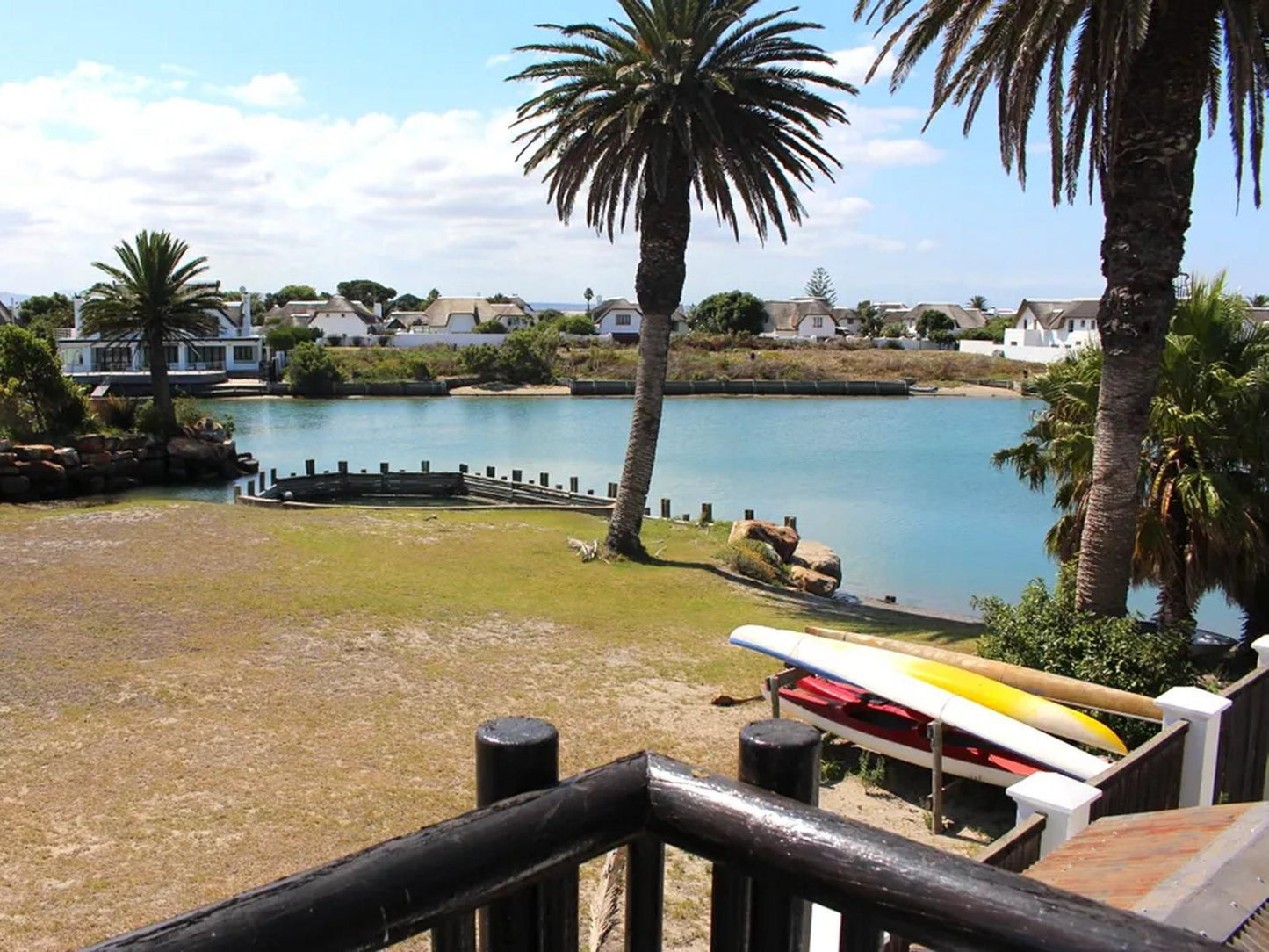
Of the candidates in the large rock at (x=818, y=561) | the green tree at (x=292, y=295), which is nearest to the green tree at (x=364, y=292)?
the green tree at (x=292, y=295)

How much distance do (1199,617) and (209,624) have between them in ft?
70.0

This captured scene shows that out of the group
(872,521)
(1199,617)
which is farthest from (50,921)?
(872,521)

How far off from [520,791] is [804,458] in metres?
54.2

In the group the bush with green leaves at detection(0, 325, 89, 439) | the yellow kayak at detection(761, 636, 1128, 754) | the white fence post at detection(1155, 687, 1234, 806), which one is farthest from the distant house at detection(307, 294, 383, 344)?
the white fence post at detection(1155, 687, 1234, 806)

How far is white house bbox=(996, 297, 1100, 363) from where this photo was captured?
11000cm

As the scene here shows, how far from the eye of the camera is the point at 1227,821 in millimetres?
A: 4828

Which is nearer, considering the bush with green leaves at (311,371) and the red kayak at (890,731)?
the red kayak at (890,731)

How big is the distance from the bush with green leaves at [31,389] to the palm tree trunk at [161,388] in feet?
14.6

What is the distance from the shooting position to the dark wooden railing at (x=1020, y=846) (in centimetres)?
592

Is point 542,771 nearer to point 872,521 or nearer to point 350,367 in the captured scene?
point 872,521

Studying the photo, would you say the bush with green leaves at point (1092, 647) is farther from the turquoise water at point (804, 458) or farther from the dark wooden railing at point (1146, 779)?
the turquoise water at point (804, 458)

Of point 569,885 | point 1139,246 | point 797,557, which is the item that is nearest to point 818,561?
point 797,557

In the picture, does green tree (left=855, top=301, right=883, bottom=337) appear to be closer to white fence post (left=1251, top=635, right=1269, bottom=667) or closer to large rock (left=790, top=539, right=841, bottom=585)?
large rock (left=790, top=539, right=841, bottom=585)

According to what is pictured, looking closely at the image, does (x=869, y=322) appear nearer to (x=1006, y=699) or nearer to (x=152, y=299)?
(x=152, y=299)
